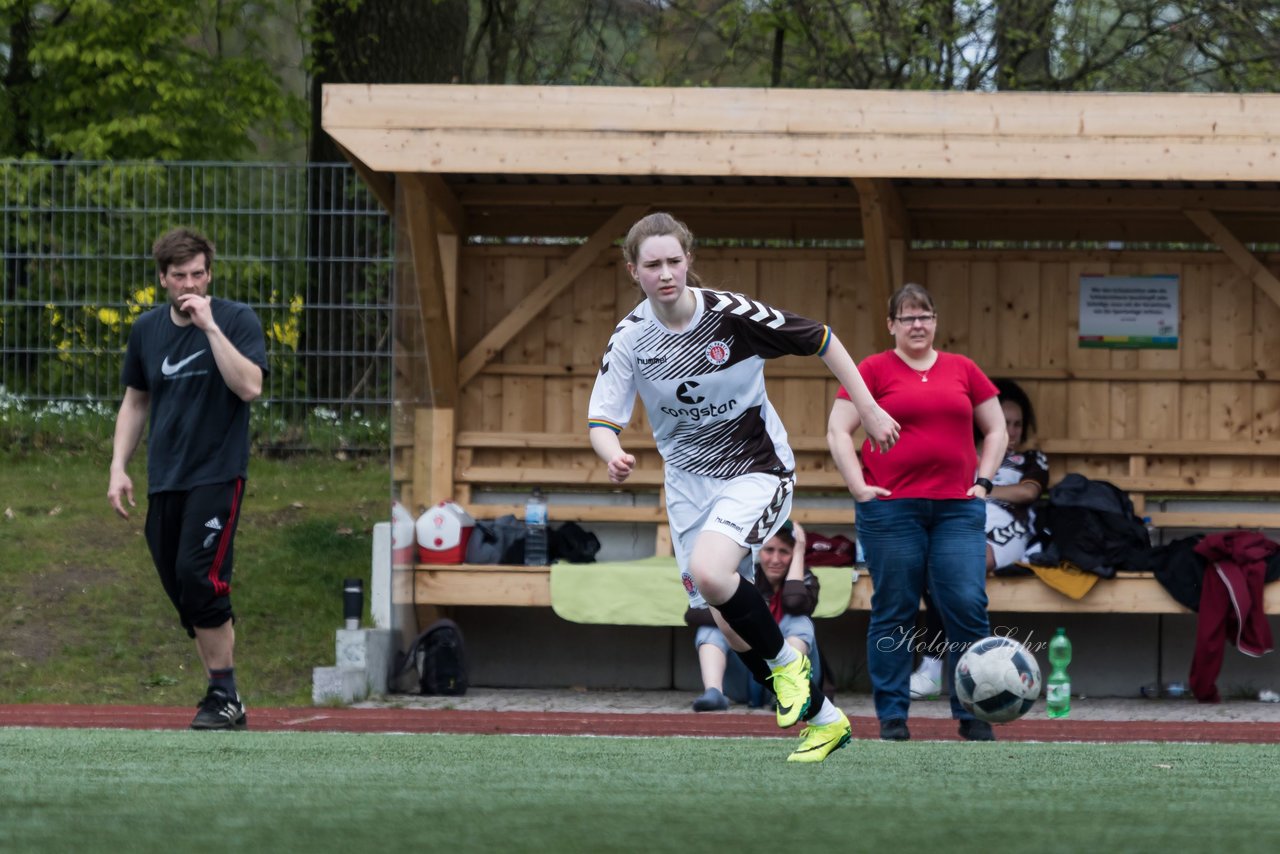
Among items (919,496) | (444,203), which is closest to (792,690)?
(919,496)

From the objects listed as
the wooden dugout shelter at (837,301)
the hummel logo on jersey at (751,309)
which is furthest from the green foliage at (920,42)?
the hummel logo on jersey at (751,309)

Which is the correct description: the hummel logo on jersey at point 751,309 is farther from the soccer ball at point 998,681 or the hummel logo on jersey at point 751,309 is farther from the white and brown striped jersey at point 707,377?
the soccer ball at point 998,681

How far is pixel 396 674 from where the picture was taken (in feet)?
34.1

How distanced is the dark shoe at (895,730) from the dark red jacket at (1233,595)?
327cm

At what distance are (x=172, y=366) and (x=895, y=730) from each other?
323 cm

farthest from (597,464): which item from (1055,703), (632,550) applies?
(1055,703)

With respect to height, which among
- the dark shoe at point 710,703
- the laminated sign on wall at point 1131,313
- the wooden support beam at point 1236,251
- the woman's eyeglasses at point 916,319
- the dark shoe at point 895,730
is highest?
the wooden support beam at point 1236,251

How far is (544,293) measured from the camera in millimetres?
11812

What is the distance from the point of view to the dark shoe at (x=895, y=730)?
7.43m

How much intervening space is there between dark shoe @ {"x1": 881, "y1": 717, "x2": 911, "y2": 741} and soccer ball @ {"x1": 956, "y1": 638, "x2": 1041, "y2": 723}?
883 mm

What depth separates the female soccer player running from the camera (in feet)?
18.4

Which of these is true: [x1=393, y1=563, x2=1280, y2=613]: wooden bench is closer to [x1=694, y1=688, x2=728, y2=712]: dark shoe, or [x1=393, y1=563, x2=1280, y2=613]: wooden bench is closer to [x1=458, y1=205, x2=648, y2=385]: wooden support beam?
[x1=694, y1=688, x2=728, y2=712]: dark shoe

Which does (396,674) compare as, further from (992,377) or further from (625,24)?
(625,24)

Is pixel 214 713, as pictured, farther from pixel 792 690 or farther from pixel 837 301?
pixel 837 301
